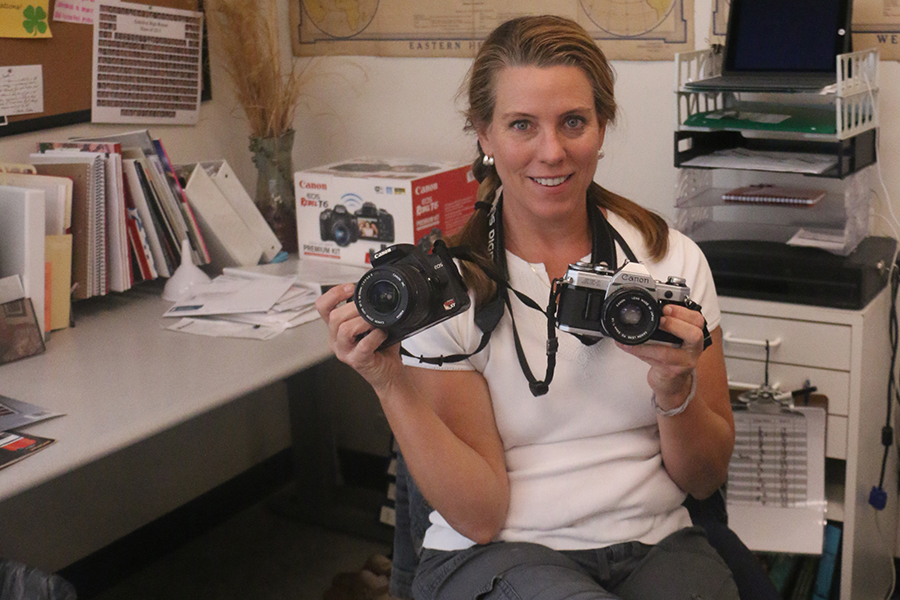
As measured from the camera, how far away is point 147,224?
79.8 inches

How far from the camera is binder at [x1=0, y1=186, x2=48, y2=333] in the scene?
1717mm

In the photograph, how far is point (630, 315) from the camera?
3.75 feet

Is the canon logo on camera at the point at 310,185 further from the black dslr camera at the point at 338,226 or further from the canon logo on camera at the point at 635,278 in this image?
Answer: the canon logo on camera at the point at 635,278

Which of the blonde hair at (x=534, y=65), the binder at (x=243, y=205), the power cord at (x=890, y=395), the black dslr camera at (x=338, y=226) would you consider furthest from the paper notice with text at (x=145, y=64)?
the power cord at (x=890, y=395)

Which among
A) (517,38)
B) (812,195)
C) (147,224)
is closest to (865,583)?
(812,195)

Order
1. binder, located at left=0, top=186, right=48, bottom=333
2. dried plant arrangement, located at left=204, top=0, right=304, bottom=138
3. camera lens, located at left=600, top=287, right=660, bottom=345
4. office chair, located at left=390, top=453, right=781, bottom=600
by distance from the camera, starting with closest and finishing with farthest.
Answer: camera lens, located at left=600, top=287, right=660, bottom=345 < office chair, located at left=390, top=453, right=781, bottom=600 < binder, located at left=0, top=186, right=48, bottom=333 < dried plant arrangement, located at left=204, top=0, right=304, bottom=138

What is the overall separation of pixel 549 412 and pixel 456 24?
1354mm

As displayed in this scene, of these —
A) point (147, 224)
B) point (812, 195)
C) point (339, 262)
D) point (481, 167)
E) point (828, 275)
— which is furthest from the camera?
point (339, 262)

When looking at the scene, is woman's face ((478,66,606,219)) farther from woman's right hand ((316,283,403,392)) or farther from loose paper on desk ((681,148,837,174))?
loose paper on desk ((681,148,837,174))

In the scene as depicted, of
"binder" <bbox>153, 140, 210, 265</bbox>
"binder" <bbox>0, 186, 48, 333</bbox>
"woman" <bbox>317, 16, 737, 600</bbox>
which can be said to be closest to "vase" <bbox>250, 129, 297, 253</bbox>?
"binder" <bbox>153, 140, 210, 265</bbox>

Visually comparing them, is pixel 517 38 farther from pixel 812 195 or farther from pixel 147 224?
pixel 147 224

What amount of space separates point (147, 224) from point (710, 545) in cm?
133

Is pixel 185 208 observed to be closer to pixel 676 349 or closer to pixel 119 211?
pixel 119 211

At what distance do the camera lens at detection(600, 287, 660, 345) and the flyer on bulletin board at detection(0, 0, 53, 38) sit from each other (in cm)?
148
